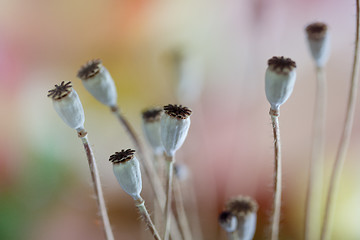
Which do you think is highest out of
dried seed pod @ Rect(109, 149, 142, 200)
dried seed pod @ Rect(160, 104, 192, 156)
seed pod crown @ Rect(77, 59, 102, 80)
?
seed pod crown @ Rect(77, 59, 102, 80)

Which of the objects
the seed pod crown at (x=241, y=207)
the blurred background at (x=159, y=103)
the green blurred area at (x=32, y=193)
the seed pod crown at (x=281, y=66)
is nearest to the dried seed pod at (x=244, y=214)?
the seed pod crown at (x=241, y=207)

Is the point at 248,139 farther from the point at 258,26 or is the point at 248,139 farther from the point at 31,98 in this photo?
the point at 31,98

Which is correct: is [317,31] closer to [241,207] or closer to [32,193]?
[241,207]

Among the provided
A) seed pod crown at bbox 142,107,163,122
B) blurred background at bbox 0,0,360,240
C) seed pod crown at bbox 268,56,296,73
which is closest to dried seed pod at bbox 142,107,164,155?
seed pod crown at bbox 142,107,163,122

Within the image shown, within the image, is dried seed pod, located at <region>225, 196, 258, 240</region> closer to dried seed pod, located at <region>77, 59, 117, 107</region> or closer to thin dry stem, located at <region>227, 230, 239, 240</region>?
thin dry stem, located at <region>227, 230, 239, 240</region>

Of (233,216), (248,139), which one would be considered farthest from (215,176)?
(233,216)

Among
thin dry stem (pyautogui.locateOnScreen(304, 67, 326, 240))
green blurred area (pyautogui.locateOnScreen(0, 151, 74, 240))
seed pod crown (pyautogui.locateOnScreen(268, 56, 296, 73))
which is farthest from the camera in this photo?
green blurred area (pyautogui.locateOnScreen(0, 151, 74, 240))

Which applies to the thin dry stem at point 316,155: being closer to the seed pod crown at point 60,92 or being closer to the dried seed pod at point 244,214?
the dried seed pod at point 244,214
